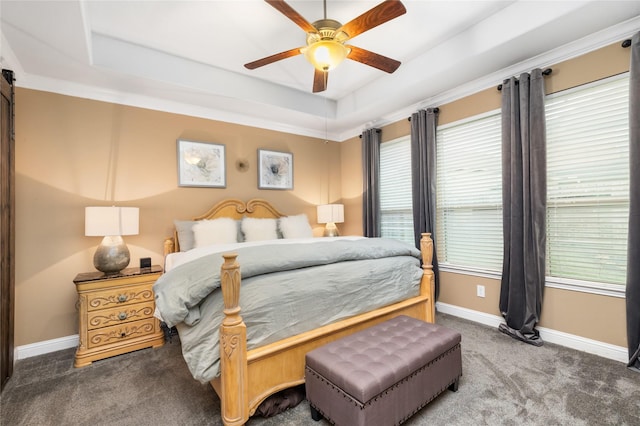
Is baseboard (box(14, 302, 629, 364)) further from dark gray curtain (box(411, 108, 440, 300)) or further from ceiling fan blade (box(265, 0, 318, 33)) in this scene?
ceiling fan blade (box(265, 0, 318, 33))

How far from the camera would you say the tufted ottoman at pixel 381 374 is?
1.36 metres

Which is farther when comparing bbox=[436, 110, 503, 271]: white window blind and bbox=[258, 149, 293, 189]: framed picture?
bbox=[258, 149, 293, 189]: framed picture

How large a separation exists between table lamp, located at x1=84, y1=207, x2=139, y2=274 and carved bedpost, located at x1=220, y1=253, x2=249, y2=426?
1.72 meters

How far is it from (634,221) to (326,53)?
2.49 meters

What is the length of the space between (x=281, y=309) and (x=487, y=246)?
94.9 inches

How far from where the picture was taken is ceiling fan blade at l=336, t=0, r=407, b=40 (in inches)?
63.1

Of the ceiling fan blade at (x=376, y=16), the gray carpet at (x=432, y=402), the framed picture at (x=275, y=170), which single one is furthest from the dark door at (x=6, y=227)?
the ceiling fan blade at (x=376, y=16)

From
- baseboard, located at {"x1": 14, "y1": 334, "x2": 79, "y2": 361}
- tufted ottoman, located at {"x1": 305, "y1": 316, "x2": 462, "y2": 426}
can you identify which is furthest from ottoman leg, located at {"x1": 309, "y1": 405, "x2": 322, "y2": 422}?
baseboard, located at {"x1": 14, "y1": 334, "x2": 79, "y2": 361}

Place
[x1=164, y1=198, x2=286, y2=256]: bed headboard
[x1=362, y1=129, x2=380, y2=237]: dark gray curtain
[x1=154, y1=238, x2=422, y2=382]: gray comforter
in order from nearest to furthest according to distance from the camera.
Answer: [x1=154, y1=238, x2=422, y2=382]: gray comforter
[x1=164, y1=198, x2=286, y2=256]: bed headboard
[x1=362, y1=129, x2=380, y2=237]: dark gray curtain

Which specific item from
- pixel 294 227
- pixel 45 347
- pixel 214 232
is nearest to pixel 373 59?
pixel 294 227

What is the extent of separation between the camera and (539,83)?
254cm

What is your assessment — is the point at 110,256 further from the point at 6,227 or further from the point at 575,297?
the point at 575,297

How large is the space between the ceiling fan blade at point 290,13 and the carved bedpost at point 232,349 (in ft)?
4.59

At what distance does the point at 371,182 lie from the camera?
416 centimetres
